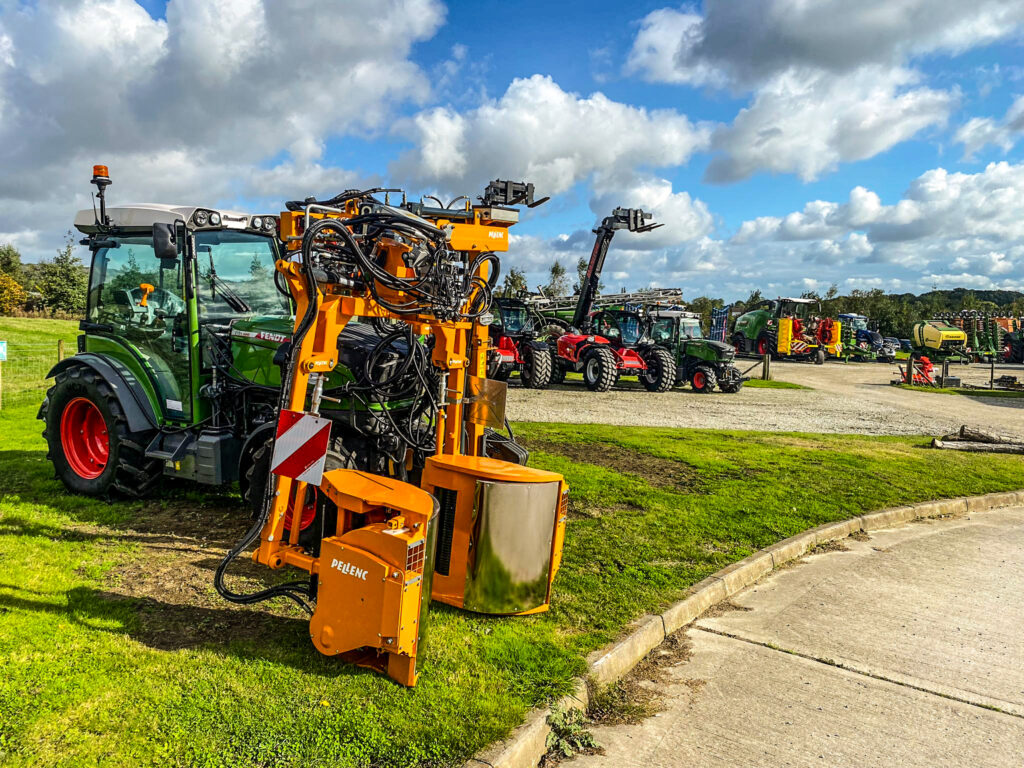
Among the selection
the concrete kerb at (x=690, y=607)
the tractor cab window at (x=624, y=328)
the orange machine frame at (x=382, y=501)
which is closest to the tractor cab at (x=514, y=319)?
the tractor cab window at (x=624, y=328)

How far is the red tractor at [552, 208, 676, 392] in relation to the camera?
18750 millimetres

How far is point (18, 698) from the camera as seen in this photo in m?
3.15

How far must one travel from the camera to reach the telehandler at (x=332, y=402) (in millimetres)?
3715

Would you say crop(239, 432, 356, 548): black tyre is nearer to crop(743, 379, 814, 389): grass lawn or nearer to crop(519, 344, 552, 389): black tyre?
crop(519, 344, 552, 389): black tyre

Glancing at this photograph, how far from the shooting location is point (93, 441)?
6.80 metres

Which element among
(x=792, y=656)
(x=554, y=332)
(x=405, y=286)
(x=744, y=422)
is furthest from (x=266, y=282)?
(x=554, y=332)

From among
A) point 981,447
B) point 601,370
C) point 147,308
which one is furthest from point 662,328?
point 147,308

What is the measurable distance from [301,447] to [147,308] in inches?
129

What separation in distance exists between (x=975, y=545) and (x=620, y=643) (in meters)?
4.68

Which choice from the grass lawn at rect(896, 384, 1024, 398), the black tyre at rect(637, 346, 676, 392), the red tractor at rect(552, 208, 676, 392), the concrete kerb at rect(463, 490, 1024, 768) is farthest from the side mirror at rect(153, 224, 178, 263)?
the grass lawn at rect(896, 384, 1024, 398)

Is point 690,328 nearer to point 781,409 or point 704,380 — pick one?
point 704,380

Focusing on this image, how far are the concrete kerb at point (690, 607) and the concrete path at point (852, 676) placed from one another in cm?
14

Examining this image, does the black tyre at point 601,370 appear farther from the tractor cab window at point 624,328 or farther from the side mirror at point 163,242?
the side mirror at point 163,242

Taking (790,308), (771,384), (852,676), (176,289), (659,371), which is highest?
(790,308)
